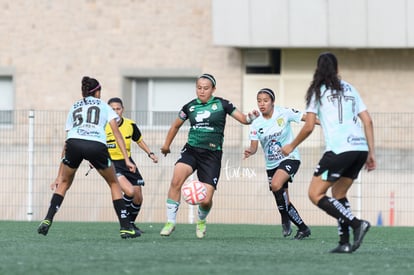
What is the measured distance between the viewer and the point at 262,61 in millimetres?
26766

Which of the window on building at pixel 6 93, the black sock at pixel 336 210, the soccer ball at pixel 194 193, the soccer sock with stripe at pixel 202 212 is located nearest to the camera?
the black sock at pixel 336 210

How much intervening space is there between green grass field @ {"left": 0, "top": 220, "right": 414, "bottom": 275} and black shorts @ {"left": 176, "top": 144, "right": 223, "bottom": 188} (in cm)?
79

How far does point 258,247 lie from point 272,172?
2638 mm

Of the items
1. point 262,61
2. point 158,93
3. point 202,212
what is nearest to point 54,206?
point 202,212

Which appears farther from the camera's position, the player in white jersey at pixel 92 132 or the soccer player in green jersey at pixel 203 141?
the soccer player in green jersey at pixel 203 141

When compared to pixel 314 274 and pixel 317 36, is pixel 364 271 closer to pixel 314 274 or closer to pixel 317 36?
pixel 314 274

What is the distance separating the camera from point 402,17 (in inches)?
976

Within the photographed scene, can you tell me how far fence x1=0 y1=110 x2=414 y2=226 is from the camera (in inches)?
906

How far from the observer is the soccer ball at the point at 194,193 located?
572 inches

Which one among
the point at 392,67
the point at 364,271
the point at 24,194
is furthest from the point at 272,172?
the point at 392,67

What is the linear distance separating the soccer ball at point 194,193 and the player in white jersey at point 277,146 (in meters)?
1.09

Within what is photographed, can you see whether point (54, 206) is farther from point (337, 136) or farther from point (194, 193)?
point (337, 136)

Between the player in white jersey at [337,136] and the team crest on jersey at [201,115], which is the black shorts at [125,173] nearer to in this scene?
the team crest on jersey at [201,115]

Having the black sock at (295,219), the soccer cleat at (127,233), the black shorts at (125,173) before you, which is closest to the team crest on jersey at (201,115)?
the soccer cleat at (127,233)
